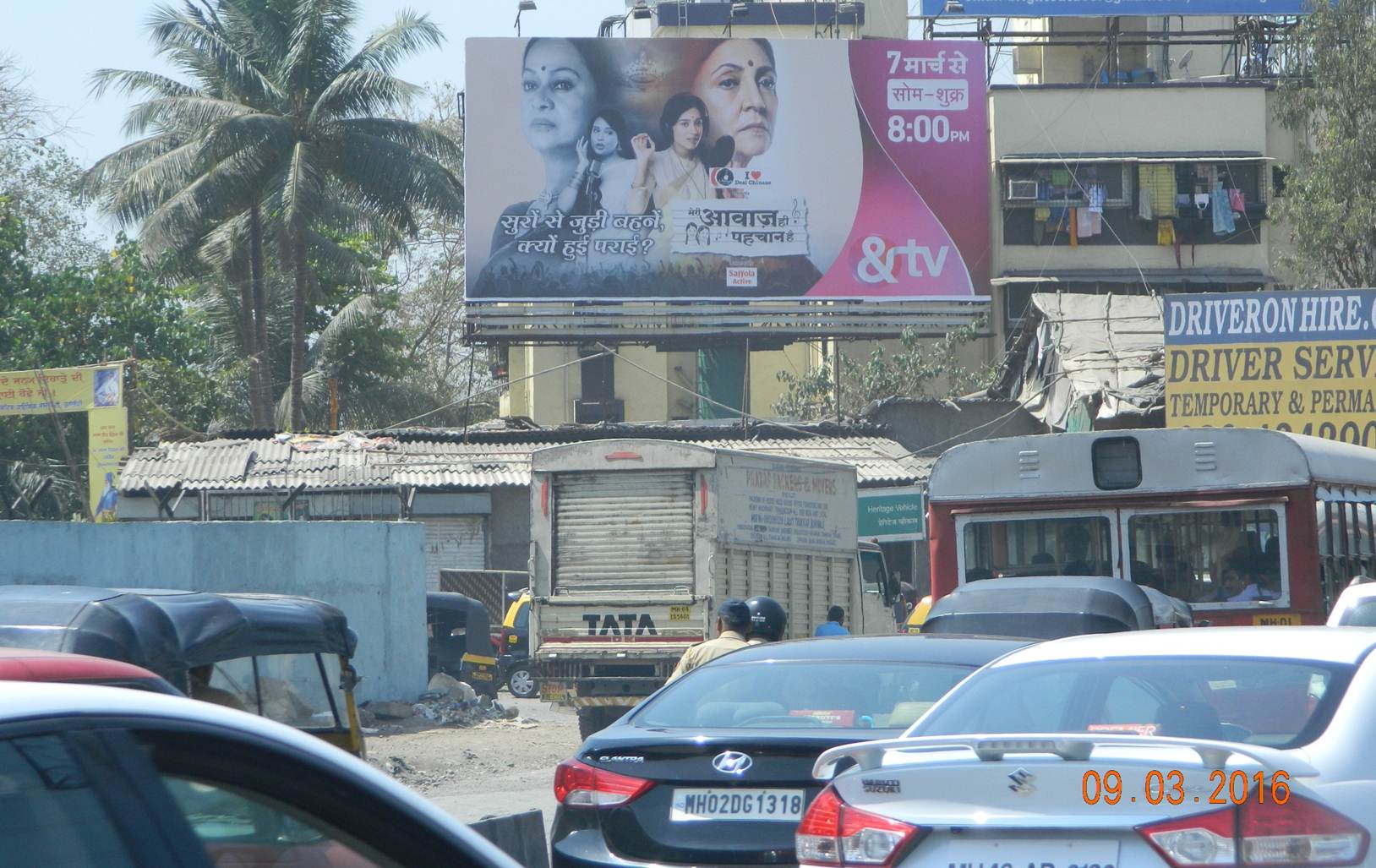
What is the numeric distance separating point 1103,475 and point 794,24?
29042 millimetres

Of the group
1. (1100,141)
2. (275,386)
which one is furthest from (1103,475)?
(275,386)

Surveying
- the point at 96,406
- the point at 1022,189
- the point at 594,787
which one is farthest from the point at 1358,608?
the point at 1022,189

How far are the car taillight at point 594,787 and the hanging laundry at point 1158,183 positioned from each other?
1186 inches

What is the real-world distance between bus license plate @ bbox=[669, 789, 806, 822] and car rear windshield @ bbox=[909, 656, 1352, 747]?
Answer: 2.93ft

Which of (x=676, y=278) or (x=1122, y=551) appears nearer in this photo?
(x=1122, y=551)

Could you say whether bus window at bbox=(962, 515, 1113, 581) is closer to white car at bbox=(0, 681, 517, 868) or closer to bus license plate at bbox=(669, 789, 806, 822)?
bus license plate at bbox=(669, 789, 806, 822)

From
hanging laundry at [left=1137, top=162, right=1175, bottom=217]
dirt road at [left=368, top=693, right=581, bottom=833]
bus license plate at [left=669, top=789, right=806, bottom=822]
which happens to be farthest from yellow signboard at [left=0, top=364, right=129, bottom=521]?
hanging laundry at [left=1137, top=162, right=1175, bottom=217]

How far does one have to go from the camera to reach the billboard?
32.0 metres

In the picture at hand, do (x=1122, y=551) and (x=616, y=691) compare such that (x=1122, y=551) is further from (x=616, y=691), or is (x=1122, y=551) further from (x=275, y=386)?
(x=275, y=386)

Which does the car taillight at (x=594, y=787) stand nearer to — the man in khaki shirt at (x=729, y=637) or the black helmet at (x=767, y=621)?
the man in khaki shirt at (x=729, y=637)

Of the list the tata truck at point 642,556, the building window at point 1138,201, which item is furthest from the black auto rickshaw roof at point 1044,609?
the building window at point 1138,201

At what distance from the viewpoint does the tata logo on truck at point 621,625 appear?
15.6 m

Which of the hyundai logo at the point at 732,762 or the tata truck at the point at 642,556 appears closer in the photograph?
the hyundai logo at the point at 732,762

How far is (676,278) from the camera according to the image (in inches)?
1110
